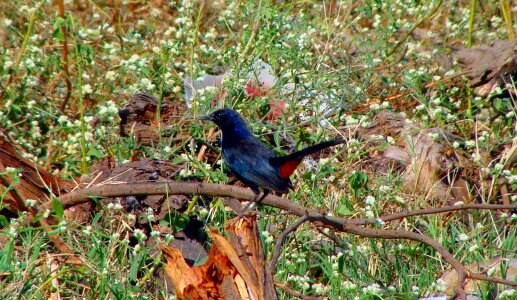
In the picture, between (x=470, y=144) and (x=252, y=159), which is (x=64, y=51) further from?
(x=470, y=144)

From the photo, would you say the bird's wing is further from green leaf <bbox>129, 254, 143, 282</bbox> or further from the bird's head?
green leaf <bbox>129, 254, 143, 282</bbox>

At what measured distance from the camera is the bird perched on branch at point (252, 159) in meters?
4.34

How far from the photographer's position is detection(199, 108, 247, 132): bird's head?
191 inches

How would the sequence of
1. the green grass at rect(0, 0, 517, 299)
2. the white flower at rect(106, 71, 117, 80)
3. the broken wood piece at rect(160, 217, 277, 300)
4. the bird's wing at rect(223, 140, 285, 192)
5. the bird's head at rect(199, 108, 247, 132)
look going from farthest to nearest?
the white flower at rect(106, 71, 117, 80) → the bird's head at rect(199, 108, 247, 132) → the bird's wing at rect(223, 140, 285, 192) → the green grass at rect(0, 0, 517, 299) → the broken wood piece at rect(160, 217, 277, 300)

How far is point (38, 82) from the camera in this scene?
619 cm

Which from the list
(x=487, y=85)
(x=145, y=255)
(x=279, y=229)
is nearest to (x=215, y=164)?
(x=279, y=229)

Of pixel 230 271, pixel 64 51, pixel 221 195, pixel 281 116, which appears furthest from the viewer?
pixel 281 116

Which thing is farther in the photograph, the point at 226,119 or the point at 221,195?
the point at 226,119

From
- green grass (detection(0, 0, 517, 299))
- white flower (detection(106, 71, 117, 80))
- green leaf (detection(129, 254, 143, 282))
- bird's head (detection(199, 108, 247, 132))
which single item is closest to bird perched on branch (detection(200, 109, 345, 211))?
bird's head (detection(199, 108, 247, 132))

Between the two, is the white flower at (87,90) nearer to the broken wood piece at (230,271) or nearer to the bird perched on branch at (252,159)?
the bird perched on branch at (252,159)

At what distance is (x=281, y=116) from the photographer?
532 cm

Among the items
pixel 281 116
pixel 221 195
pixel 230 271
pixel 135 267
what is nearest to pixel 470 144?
pixel 281 116

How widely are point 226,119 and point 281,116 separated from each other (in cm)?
57

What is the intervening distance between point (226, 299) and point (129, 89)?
102 inches
